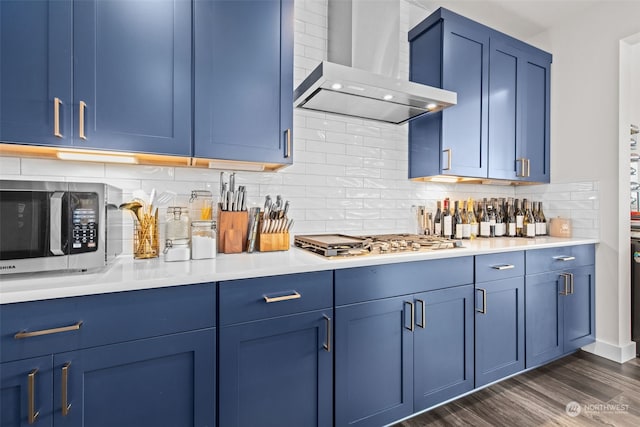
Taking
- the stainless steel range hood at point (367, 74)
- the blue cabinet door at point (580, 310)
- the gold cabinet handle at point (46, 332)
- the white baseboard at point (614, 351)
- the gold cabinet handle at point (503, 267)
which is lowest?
the white baseboard at point (614, 351)

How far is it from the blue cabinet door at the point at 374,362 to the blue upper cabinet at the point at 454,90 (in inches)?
47.5

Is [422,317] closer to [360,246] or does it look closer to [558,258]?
[360,246]

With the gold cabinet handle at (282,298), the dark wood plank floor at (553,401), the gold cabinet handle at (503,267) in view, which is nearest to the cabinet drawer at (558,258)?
the gold cabinet handle at (503,267)

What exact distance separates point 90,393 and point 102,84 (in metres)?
1.19

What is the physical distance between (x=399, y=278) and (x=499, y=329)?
93 cm

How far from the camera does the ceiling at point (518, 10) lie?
8.23 feet

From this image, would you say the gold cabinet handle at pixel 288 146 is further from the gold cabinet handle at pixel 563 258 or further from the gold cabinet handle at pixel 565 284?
the gold cabinet handle at pixel 565 284

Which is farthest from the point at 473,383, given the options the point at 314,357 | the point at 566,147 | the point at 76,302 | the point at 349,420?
the point at 566,147

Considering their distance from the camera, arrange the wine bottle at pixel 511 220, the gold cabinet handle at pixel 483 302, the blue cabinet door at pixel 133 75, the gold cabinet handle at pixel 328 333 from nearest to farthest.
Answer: the blue cabinet door at pixel 133 75
the gold cabinet handle at pixel 328 333
the gold cabinet handle at pixel 483 302
the wine bottle at pixel 511 220

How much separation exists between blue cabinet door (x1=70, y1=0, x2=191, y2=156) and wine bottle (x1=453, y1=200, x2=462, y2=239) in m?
2.07

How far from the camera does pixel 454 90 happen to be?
2270 mm

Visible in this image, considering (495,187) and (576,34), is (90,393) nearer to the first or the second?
(495,187)

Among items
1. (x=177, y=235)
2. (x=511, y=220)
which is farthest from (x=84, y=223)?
(x=511, y=220)

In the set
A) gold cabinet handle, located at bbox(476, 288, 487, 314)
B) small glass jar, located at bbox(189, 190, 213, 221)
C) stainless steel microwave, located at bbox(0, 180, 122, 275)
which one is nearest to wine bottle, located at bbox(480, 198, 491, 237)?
gold cabinet handle, located at bbox(476, 288, 487, 314)
